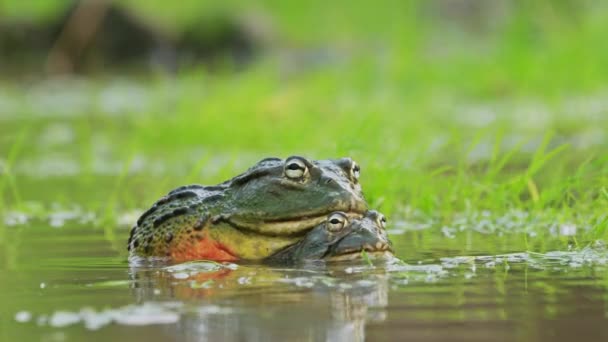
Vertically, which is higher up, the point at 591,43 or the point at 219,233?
the point at 591,43

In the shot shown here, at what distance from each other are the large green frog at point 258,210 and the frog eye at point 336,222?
0.25 feet

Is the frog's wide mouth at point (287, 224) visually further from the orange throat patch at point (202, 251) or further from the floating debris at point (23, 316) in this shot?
the floating debris at point (23, 316)

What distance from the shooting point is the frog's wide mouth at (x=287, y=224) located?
5945 millimetres

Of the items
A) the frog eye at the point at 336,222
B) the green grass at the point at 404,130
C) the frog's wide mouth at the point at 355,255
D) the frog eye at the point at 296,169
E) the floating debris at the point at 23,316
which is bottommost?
the floating debris at the point at 23,316

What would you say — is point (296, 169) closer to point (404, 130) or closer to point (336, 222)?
point (336, 222)

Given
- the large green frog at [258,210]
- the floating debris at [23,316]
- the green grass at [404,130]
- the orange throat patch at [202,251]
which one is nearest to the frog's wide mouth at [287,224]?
the large green frog at [258,210]

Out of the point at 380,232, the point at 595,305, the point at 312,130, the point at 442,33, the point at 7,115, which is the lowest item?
the point at 595,305

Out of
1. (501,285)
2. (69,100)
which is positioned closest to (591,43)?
(69,100)

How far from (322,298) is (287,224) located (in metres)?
1.27

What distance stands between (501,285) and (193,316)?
4.70 ft

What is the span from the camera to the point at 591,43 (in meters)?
17.2

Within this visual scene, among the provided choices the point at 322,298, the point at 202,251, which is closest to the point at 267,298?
the point at 322,298

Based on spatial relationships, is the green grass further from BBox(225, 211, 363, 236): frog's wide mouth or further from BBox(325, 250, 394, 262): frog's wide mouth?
BBox(225, 211, 363, 236): frog's wide mouth

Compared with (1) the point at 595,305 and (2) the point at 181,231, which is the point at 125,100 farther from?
(1) the point at 595,305
